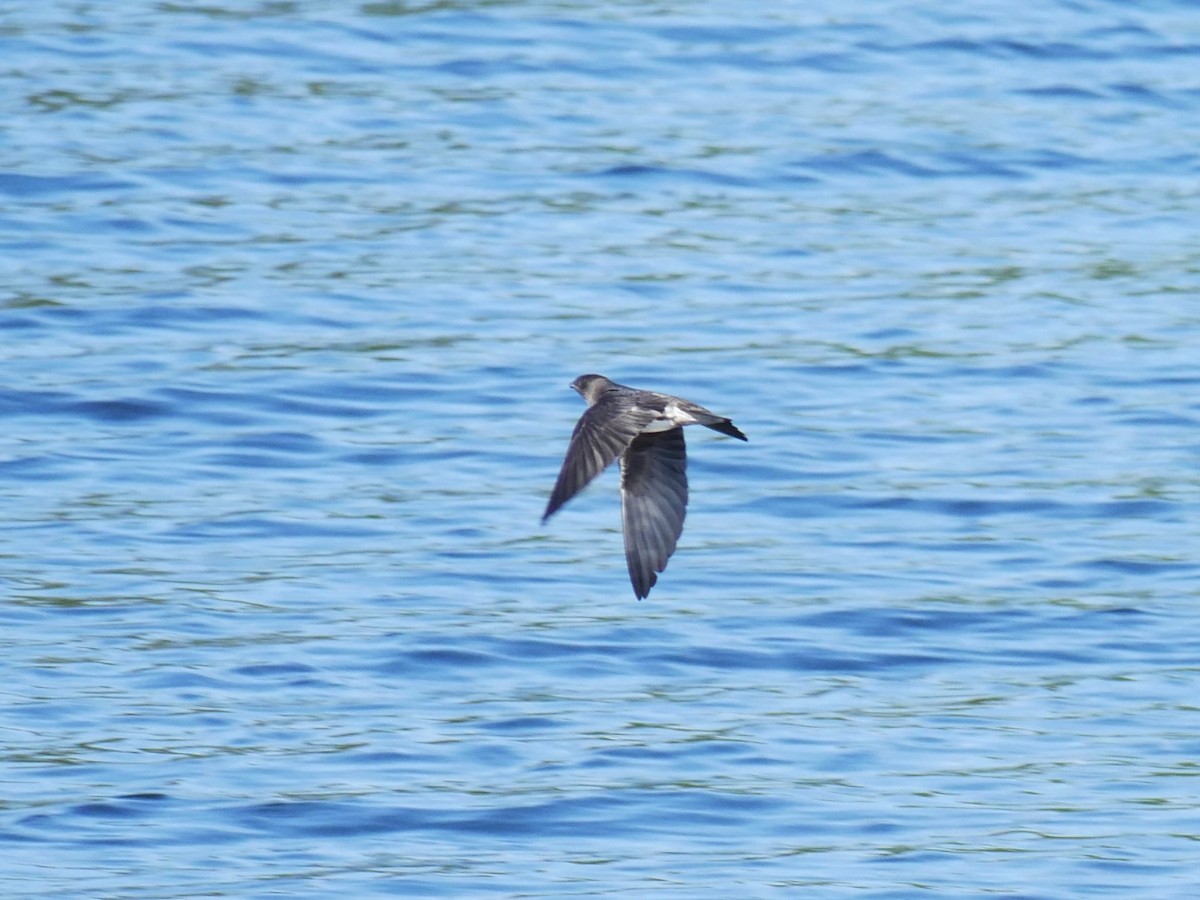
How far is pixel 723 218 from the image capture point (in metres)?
12.1

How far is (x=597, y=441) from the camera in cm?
597

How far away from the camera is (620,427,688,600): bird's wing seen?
21.1 ft

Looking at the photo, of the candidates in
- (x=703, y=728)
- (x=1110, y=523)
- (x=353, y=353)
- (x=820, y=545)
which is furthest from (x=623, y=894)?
(x=353, y=353)

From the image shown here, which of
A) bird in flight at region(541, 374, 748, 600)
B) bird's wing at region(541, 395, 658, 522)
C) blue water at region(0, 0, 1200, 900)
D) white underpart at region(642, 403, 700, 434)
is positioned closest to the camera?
bird's wing at region(541, 395, 658, 522)

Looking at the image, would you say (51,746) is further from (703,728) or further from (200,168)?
(200,168)

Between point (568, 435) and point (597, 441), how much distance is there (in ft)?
12.1

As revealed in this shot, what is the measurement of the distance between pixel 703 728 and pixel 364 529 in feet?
6.53

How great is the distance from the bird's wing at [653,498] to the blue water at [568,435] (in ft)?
2.36

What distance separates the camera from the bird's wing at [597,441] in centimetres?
576

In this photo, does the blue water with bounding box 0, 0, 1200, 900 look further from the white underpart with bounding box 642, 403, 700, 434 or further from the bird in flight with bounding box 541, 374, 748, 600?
the white underpart with bounding box 642, 403, 700, 434

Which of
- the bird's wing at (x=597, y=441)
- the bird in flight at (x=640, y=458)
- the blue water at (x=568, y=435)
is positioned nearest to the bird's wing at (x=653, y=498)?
the bird in flight at (x=640, y=458)

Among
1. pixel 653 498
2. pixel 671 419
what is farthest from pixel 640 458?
pixel 671 419

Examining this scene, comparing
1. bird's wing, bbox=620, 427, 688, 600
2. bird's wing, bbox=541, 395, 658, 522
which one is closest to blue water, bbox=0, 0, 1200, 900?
bird's wing, bbox=620, 427, 688, 600

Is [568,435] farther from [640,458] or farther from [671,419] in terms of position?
[671,419]
